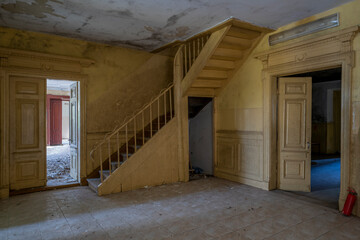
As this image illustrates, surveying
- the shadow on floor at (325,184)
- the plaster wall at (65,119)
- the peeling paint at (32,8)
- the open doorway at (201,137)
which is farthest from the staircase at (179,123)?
the plaster wall at (65,119)

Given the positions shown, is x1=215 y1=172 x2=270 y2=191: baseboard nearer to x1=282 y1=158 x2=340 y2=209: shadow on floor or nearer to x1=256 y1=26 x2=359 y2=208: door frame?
x1=256 y1=26 x2=359 y2=208: door frame

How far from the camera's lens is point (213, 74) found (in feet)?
17.8

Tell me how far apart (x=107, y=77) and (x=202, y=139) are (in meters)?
2.90

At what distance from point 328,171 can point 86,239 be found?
252 inches

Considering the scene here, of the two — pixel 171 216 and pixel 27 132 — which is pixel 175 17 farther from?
pixel 27 132

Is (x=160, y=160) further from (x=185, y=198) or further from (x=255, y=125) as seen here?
(x=255, y=125)

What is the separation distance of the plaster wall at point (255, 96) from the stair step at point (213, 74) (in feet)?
0.85

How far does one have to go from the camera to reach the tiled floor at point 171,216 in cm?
304

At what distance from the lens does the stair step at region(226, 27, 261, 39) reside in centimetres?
457

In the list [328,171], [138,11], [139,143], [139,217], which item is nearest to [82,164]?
[139,143]

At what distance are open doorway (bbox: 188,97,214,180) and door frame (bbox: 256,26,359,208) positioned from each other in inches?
65.7

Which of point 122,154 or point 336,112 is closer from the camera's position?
point 122,154

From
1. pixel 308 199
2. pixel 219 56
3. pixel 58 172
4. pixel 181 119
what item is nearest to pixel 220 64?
pixel 219 56

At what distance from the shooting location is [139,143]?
5668 millimetres
